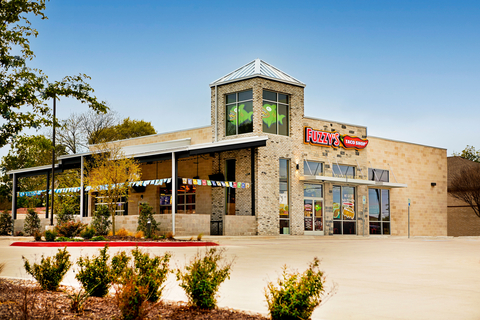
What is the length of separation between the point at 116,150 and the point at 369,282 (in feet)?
70.1

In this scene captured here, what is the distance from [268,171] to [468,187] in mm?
23606

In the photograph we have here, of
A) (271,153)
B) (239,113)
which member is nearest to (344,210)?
(271,153)

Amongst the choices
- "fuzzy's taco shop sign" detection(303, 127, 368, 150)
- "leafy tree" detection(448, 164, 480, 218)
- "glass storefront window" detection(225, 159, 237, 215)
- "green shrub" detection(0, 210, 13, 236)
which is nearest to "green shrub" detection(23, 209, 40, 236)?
"green shrub" detection(0, 210, 13, 236)

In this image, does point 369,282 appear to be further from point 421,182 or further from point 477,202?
point 477,202

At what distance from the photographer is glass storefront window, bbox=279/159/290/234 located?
3098cm

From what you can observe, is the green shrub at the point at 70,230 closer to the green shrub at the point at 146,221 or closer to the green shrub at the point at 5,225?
the green shrub at the point at 146,221

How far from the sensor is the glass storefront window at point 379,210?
121 feet

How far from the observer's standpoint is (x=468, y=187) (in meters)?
44.7

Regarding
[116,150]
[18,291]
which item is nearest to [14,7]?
[18,291]

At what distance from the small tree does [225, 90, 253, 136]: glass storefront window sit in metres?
6.35

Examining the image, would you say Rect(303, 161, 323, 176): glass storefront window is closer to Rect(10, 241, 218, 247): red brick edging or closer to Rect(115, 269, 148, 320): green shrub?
Rect(10, 241, 218, 247): red brick edging

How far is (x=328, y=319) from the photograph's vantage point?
616 centimetres

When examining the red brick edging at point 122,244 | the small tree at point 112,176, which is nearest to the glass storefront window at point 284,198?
the small tree at point 112,176

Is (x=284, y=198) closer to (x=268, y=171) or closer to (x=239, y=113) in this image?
(x=268, y=171)
